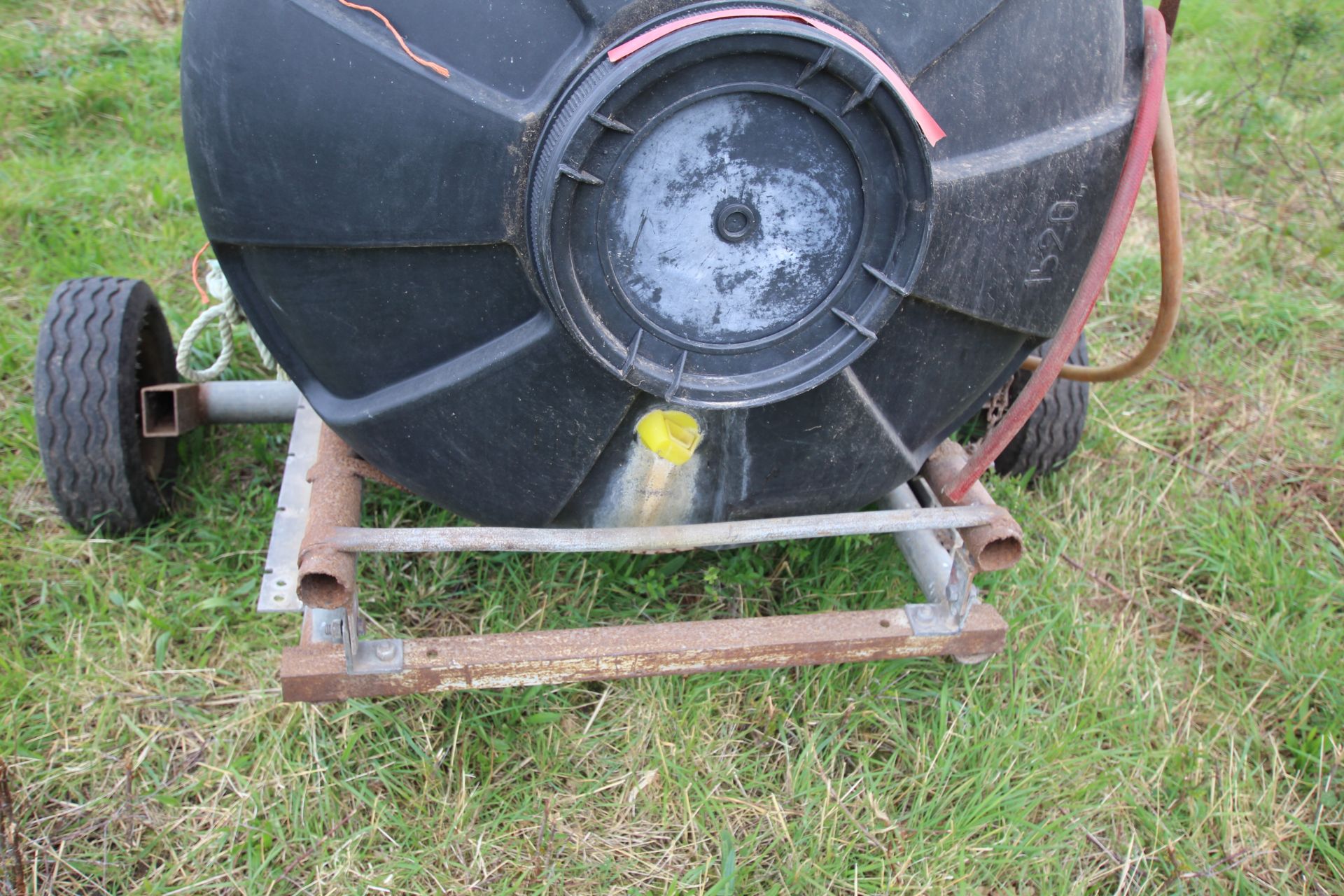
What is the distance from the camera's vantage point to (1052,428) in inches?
108

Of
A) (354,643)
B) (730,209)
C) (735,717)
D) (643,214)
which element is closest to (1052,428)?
(735,717)

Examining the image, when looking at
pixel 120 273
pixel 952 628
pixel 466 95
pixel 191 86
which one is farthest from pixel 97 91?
pixel 952 628

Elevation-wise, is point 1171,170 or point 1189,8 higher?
point 1189,8

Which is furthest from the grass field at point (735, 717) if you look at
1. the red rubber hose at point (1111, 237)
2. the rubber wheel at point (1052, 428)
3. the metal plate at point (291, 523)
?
the red rubber hose at point (1111, 237)

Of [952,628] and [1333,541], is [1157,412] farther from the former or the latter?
[952,628]

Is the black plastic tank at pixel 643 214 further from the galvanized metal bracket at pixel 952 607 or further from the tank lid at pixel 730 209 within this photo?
the galvanized metal bracket at pixel 952 607

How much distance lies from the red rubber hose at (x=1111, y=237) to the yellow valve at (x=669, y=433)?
608 millimetres

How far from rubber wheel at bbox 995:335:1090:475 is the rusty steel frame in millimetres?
682

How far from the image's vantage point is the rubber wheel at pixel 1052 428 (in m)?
2.73

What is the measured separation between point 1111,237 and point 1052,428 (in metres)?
1.00

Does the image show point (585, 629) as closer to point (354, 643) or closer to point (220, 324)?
point (354, 643)

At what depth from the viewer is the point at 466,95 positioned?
1504 mm

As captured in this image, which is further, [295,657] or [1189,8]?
[1189,8]

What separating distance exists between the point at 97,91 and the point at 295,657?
3232mm
